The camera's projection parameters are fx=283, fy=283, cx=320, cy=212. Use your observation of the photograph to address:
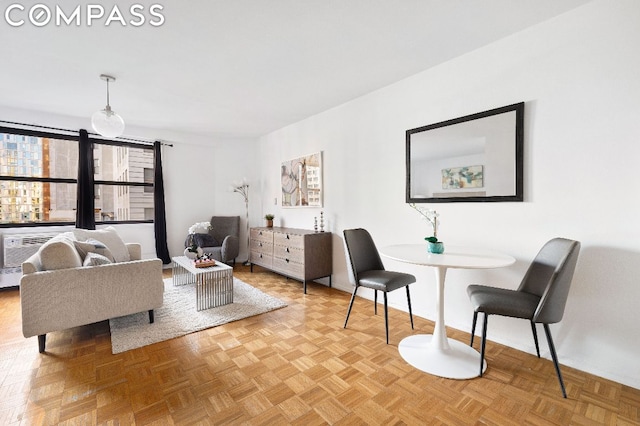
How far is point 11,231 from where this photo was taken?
3.99m

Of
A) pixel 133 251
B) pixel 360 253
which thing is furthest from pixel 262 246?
pixel 360 253

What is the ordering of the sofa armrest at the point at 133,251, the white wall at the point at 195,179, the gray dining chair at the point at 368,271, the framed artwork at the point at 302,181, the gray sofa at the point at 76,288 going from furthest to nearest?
the white wall at the point at 195,179
the framed artwork at the point at 302,181
the sofa armrest at the point at 133,251
the gray dining chair at the point at 368,271
the gray sofa at the point at 76,288

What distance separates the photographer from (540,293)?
206cm

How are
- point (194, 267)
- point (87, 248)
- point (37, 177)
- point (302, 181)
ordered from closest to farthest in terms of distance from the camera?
point (87, 248) → point (194, 267) → point (37, 177) → point (302, 181)

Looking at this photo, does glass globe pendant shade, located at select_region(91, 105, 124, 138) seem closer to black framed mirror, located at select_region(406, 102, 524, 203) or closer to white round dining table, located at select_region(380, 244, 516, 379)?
white round dining table, located at select_region(380, 244, 516, 379)

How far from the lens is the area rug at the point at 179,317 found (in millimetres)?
2469

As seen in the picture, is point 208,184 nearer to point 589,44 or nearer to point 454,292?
point 454,292

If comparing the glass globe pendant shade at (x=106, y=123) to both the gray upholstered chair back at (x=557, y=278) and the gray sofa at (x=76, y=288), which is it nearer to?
the gray sofa at (x=76, y=288)

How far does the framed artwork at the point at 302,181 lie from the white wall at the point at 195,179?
115 cm

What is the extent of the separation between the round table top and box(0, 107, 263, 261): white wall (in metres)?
3.93

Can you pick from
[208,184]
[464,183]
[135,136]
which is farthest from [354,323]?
[135,136]

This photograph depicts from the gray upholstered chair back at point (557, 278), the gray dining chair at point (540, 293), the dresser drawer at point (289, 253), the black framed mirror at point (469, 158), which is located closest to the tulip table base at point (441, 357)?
the gray dining chair at point (540, 293)

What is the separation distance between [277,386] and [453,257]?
152cm

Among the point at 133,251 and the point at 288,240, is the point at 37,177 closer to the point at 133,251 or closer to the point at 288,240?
the point at 133,251
